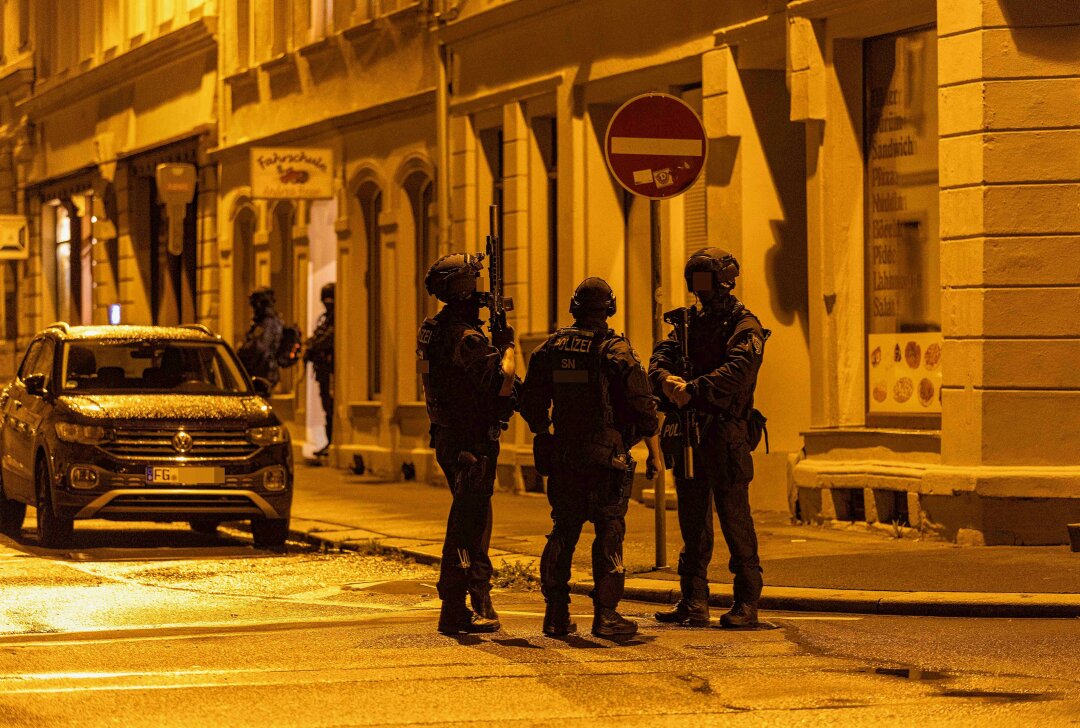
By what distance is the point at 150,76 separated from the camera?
1292 inches

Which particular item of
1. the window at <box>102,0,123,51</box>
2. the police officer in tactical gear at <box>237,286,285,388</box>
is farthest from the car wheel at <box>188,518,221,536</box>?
the window at <box>102,0,123,51</box>

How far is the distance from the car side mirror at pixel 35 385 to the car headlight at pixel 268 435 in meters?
→ 1.65

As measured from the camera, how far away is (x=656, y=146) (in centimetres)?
1351

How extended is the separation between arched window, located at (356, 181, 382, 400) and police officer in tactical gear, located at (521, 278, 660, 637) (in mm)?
15009

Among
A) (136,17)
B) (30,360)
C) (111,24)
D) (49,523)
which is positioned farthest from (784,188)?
(111,24)

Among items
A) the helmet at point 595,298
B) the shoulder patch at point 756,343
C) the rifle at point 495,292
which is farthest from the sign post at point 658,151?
the helmet at point 595,298

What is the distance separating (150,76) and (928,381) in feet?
63.9

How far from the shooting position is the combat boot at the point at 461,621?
10.6 metres

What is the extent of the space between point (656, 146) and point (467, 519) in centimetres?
367

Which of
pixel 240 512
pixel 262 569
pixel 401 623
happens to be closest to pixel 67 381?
pixel 240 512

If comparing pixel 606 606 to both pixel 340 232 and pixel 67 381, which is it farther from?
pixel 340 232

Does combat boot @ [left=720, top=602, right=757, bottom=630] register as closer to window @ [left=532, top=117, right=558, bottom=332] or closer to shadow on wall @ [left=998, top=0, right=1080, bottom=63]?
shadow on wall @ [left=998, top=0, right=1080, bottom=63]

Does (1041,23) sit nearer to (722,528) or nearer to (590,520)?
(722,528)

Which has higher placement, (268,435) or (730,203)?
(730,203)
